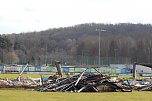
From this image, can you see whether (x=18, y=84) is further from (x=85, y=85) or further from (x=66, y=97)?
(x=66, y=97)

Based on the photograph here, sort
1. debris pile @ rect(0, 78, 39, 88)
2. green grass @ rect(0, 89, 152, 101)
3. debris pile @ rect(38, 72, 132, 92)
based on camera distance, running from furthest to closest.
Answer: debris pile @ rect(0, 78, 39, 88), debris pile @ rect(38, 72, 132, 92), green grass @ rect(0, 89, 152, 101)

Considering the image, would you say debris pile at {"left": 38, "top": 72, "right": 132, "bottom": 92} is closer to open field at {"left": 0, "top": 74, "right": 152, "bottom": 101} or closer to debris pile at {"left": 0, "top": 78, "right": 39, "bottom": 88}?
debris pile at {"left": 0, "top": 78, "right": 39, "bottom": 88}

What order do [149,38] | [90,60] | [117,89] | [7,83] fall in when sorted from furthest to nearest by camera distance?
[149,38]
[90,60]
[7,83]
[117,89]

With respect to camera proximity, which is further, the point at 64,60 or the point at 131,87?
the point at 64,60

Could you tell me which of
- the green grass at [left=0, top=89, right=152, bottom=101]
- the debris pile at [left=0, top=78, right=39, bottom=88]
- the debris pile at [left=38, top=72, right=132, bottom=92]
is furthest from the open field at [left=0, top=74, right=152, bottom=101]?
the debris pile at [left=0, top=78, right=39, bottom=88]

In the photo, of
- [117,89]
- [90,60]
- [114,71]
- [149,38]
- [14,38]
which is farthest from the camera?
[14,38]

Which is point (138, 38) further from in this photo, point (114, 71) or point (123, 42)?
point (114, 71)

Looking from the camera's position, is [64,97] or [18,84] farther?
[18,84]

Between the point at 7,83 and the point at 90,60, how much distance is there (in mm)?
92524

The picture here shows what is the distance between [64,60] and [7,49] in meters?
30.2

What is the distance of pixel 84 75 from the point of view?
3741 centimetres

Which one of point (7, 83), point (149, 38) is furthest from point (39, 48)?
point (7, 83)

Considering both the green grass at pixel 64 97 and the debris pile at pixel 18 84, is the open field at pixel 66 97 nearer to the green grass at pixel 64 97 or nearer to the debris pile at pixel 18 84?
the green grass at pixel 64 97

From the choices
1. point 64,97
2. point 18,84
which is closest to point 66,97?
point 64,97
